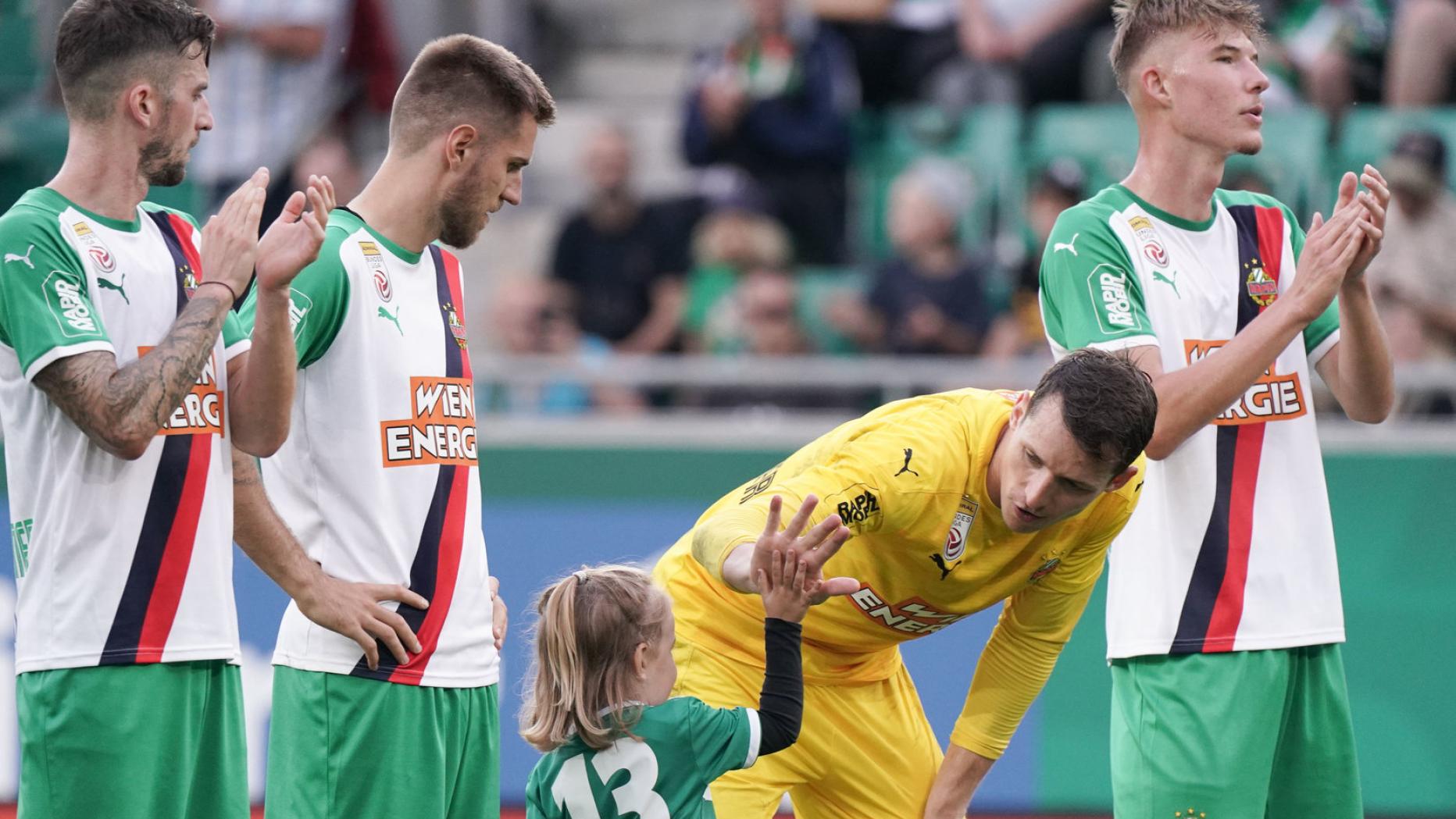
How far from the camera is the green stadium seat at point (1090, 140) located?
9.93 m

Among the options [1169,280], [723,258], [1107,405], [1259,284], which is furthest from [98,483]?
[723,258]

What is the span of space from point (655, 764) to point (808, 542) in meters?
0.68

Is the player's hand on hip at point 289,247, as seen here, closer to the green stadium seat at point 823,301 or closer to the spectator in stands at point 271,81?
the green stadium seat at point 823,301

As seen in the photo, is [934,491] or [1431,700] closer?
[934,491]

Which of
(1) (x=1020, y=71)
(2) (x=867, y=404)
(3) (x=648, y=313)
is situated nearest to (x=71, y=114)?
(2) (x=867, y=404)

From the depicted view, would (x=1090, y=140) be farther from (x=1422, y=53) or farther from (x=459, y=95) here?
(x=459, y=95)

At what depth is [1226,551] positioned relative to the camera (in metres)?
4.29

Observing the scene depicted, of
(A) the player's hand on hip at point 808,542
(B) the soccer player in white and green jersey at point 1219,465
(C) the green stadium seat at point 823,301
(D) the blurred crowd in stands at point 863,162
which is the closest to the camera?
(A) the player's hand on hip at point 808,542

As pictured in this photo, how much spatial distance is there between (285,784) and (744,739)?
3.65 feet

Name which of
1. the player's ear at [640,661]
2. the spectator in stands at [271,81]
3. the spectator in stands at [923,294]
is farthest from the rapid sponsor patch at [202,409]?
the spectator in stands at [271,81]

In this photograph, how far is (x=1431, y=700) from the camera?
754 cm

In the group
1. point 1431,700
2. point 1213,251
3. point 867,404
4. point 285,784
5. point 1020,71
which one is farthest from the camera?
point 1020,71

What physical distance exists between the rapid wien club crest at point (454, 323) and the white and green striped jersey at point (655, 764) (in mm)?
1060

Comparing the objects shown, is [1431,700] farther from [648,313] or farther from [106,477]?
[106,477]
